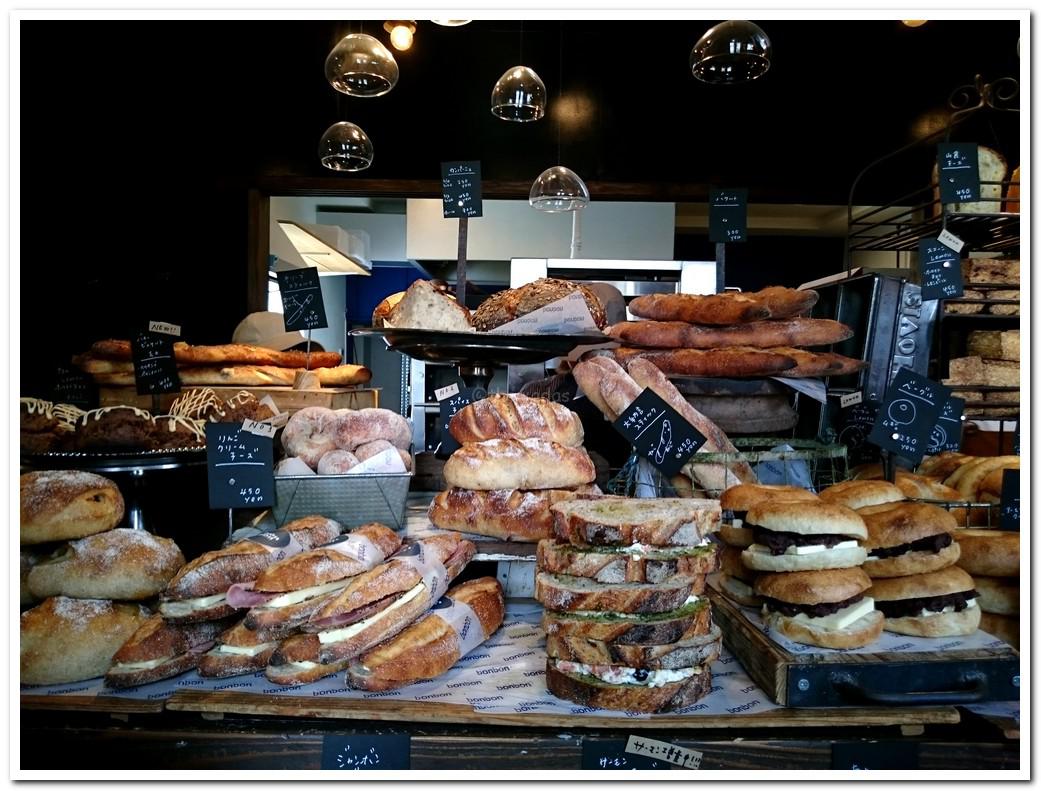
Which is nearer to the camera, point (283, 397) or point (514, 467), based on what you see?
point (514, 467)

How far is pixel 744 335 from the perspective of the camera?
2.71m

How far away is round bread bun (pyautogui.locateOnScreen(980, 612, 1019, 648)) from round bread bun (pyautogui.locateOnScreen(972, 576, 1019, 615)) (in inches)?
0.5

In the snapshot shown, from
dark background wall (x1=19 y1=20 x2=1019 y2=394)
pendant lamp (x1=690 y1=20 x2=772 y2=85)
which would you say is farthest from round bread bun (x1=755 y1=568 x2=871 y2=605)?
dark background wall (x1=19 y1=20 x2=1019 y2=394)

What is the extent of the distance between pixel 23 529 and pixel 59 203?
138 inches

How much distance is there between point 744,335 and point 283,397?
8.12 feet

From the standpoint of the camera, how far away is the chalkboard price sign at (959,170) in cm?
296

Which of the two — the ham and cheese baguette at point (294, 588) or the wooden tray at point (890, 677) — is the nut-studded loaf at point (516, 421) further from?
the wooden tray at point (890, 677)

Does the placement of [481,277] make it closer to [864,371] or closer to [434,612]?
[864,371]

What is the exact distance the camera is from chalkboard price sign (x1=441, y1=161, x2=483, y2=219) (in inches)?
113

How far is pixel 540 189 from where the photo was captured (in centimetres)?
465

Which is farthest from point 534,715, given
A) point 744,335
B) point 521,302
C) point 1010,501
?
point 744,335

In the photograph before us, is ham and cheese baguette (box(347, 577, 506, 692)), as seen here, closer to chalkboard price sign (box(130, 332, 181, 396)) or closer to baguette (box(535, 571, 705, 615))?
baguette (box(535, 571, 705, 615))

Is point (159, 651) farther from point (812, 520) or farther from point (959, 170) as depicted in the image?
point (959, 170)
